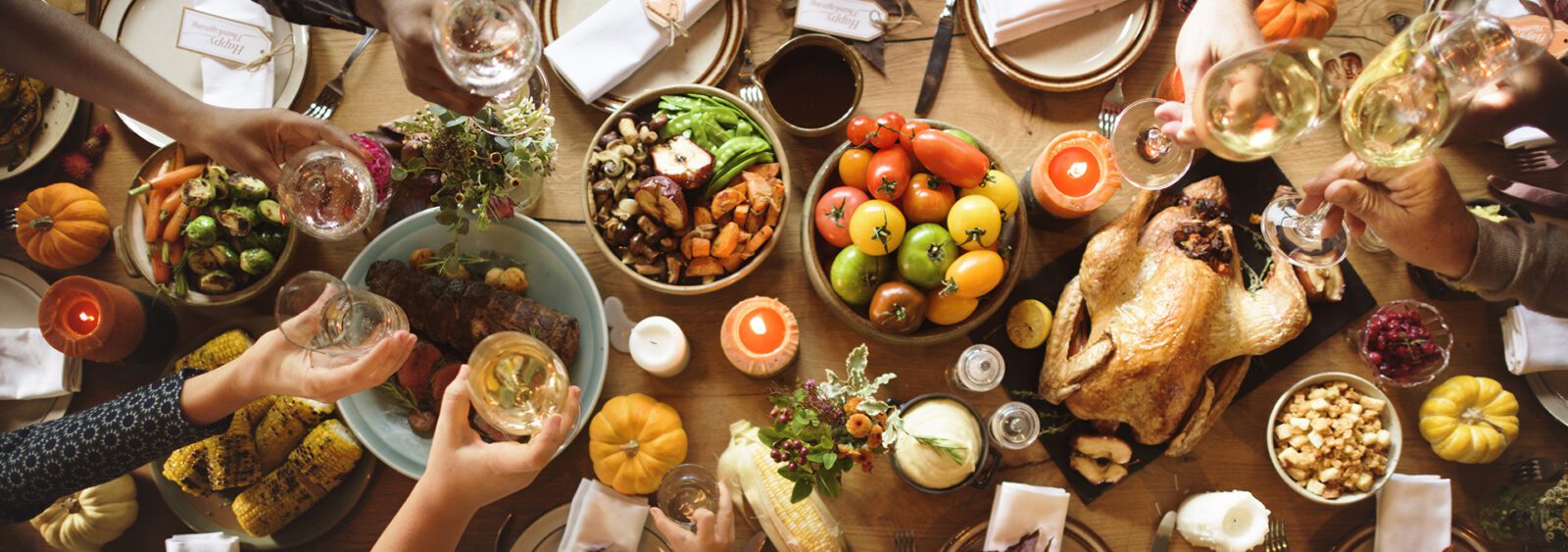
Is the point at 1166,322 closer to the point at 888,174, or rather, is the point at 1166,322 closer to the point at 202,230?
the point at 888,174

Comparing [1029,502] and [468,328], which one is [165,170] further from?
[1029,502]

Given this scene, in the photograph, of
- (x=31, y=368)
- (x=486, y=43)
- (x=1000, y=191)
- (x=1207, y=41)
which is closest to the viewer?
(x=486, y=43)

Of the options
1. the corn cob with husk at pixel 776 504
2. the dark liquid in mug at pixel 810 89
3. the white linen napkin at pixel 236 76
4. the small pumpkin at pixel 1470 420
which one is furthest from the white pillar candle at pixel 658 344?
the small pumpkin at pixel 1470 420

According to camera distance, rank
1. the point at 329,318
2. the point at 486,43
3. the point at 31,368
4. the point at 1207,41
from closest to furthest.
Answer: the point at 486,43
the point at 329,318
the point at 1207,41
the point at 31,368

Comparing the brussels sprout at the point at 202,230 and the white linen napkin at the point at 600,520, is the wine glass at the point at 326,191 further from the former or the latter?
the white linen napkin at the point at 600,520

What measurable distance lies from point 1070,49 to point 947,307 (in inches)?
33.4

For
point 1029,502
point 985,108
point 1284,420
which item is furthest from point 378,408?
point 1284,420

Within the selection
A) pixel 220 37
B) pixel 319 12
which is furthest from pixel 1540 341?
pixel 220 37

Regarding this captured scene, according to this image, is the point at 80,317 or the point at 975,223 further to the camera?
the point at 80,317

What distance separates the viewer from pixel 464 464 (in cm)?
170

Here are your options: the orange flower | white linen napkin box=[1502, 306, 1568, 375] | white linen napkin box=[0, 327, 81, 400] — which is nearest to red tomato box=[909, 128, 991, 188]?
the orange flower

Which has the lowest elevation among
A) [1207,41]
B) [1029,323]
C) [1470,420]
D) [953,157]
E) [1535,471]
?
[1535,471]

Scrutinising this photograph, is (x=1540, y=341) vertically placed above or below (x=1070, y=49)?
below

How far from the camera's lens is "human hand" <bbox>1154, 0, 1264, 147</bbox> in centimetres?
184
